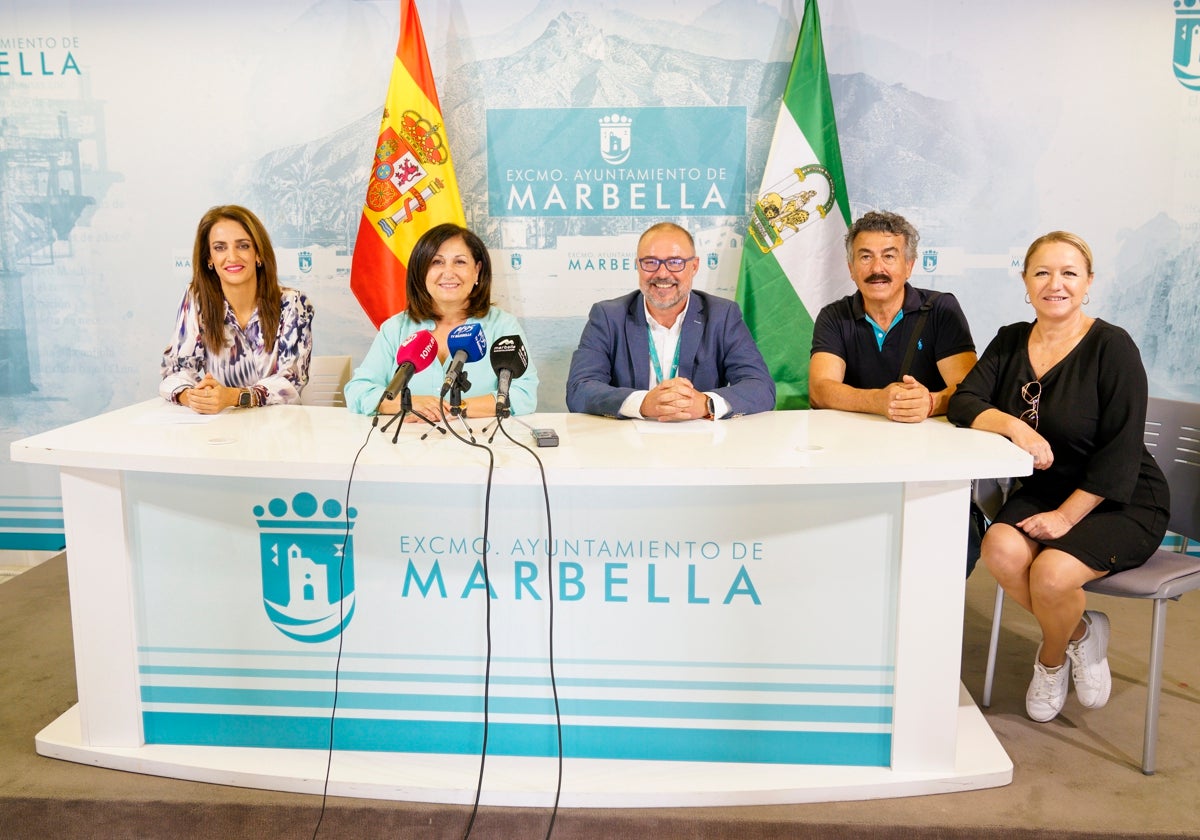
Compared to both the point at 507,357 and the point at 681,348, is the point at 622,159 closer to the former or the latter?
the point at 681,348

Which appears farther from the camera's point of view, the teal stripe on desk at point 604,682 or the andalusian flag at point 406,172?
the andalusian flag at point 406,172

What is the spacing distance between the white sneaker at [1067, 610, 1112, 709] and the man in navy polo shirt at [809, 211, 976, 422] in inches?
30.7

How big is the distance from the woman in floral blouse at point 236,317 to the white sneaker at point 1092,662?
2408mm

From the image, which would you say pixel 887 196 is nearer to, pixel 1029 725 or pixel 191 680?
pixel 1029 725

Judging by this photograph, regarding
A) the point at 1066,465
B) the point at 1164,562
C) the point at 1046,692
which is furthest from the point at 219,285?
the point at 1164,562

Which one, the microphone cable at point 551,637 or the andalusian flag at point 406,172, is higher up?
the andalusian flag at point 406,172

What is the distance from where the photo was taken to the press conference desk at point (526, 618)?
221 cm

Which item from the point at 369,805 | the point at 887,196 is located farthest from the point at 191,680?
the point at 887,196

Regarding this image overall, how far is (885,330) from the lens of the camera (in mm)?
3086

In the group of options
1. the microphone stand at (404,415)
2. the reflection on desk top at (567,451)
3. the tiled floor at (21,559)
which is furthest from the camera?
the tiled floor at (21,559)

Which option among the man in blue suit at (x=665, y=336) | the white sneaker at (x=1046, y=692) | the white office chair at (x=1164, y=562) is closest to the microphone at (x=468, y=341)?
the man in blue suit at (x=665, y=336)

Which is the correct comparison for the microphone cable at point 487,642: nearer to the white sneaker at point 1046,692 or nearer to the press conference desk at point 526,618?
the press conference desk at point 526,618

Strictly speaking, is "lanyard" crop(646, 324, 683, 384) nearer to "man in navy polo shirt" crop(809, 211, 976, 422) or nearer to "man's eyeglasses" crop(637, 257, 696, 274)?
"man's eyeglasses" crop(637, 257, 696, 274)

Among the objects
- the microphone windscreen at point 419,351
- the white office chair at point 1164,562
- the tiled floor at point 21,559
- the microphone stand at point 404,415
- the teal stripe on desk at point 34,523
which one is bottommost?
the tiled floor at point 21,559
